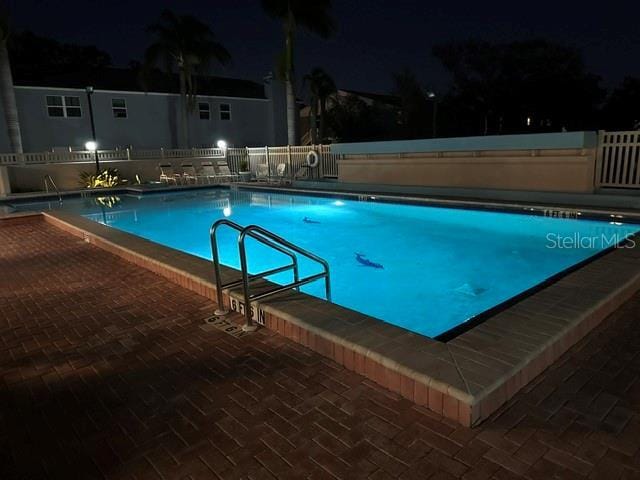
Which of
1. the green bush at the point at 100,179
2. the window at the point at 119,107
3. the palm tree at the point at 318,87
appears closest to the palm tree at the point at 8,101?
the green bush at the point at 100,179

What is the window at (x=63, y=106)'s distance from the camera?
20531mm

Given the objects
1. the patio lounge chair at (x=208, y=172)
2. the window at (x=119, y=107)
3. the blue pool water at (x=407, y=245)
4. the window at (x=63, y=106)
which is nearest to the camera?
the blue pool water at (x=407, y=245)

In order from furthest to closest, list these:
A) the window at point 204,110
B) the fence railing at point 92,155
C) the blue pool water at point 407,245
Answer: the window at point 204,110 < the fence railing at point 92,155 < the blue pool water at point 407,245

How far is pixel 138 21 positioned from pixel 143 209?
46.7 ft

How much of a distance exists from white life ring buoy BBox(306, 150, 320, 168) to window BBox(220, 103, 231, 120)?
477 inches

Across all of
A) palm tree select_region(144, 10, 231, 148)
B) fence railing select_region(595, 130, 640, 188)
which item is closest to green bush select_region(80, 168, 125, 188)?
palm tree select_region(144, 10, 231, 148)

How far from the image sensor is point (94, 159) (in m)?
17.9

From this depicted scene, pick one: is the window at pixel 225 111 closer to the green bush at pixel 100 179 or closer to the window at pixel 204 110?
the window at pixel 204 110

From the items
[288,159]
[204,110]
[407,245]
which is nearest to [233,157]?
[288,159]

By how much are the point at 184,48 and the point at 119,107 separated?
15.1ft

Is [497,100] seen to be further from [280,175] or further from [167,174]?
[167,174]

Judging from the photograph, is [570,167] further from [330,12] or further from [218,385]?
[330,12]

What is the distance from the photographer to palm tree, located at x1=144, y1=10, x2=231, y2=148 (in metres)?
21.1

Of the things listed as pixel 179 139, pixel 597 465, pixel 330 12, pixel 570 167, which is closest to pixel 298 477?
pixel 597 465
